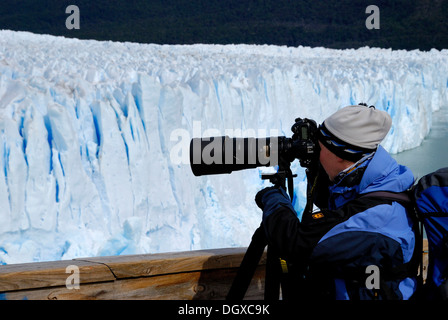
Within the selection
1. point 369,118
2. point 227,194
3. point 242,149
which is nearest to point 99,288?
point 242,149

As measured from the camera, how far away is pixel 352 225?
3.33ft

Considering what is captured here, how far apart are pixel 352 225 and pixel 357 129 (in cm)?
21

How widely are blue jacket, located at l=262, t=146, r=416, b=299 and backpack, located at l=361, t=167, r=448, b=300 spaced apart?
0.06 feet

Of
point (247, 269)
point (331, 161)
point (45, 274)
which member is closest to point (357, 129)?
point (331, 161)

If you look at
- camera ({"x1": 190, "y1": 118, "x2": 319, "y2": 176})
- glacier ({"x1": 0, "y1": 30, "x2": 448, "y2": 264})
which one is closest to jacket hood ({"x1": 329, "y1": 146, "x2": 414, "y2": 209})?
camera ({"x1": 190, "y1": 118, "x2": 319, "y2": 176})

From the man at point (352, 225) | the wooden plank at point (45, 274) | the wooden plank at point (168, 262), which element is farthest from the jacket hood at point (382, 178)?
the wooden plank at point (45, 274)

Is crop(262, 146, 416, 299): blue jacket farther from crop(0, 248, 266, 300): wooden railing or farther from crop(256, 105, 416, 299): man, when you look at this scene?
crop(0, 248, 266, 300): wooden railing

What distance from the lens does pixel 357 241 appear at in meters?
1.00

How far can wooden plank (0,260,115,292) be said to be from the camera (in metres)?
1.26

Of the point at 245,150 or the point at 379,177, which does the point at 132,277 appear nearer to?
the point at 245,150

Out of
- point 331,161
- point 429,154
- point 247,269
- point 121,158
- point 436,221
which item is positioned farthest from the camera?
point 429,154

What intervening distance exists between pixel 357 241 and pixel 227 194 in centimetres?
379

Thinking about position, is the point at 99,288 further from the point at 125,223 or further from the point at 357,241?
the point at 125,223

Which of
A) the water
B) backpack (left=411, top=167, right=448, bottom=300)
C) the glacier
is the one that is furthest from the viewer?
the water
